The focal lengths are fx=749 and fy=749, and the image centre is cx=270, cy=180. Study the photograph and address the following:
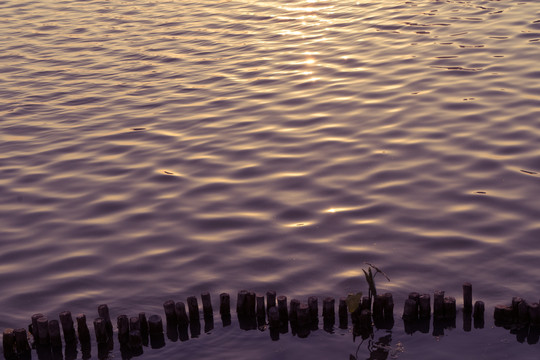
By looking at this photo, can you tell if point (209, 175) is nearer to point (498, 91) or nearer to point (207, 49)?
point (498, 91)

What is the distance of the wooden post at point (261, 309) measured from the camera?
10320 mm

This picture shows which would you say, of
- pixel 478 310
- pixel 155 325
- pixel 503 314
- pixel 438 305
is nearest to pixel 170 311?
pixel 155 325

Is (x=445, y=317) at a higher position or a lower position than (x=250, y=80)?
lower

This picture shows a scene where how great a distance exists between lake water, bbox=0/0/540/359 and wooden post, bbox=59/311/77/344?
0.93 m

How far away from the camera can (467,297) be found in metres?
10.2

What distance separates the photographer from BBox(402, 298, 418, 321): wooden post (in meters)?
10.1

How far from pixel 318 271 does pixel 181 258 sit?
2.27 metres

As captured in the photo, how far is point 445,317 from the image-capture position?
402 inches

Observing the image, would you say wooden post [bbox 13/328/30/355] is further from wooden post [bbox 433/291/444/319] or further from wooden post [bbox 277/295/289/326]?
wooden post [bbox 433/291/444/319]

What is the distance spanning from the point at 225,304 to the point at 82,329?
1.96 metres

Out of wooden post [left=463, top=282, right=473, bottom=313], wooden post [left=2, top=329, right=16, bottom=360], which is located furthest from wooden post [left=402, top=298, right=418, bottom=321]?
wooden post [left=2, top=329, right=16, bottom=360]

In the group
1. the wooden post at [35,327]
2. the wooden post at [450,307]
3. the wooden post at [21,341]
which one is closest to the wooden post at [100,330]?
the wooden post at [35,327]

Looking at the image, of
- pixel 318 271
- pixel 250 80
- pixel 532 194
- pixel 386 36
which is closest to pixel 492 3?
pixel 386 36

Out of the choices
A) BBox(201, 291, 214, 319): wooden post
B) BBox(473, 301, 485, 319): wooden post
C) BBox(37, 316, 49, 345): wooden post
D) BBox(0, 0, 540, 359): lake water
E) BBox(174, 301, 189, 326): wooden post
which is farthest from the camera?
BBox(0, 0, 540, 359): lake water
